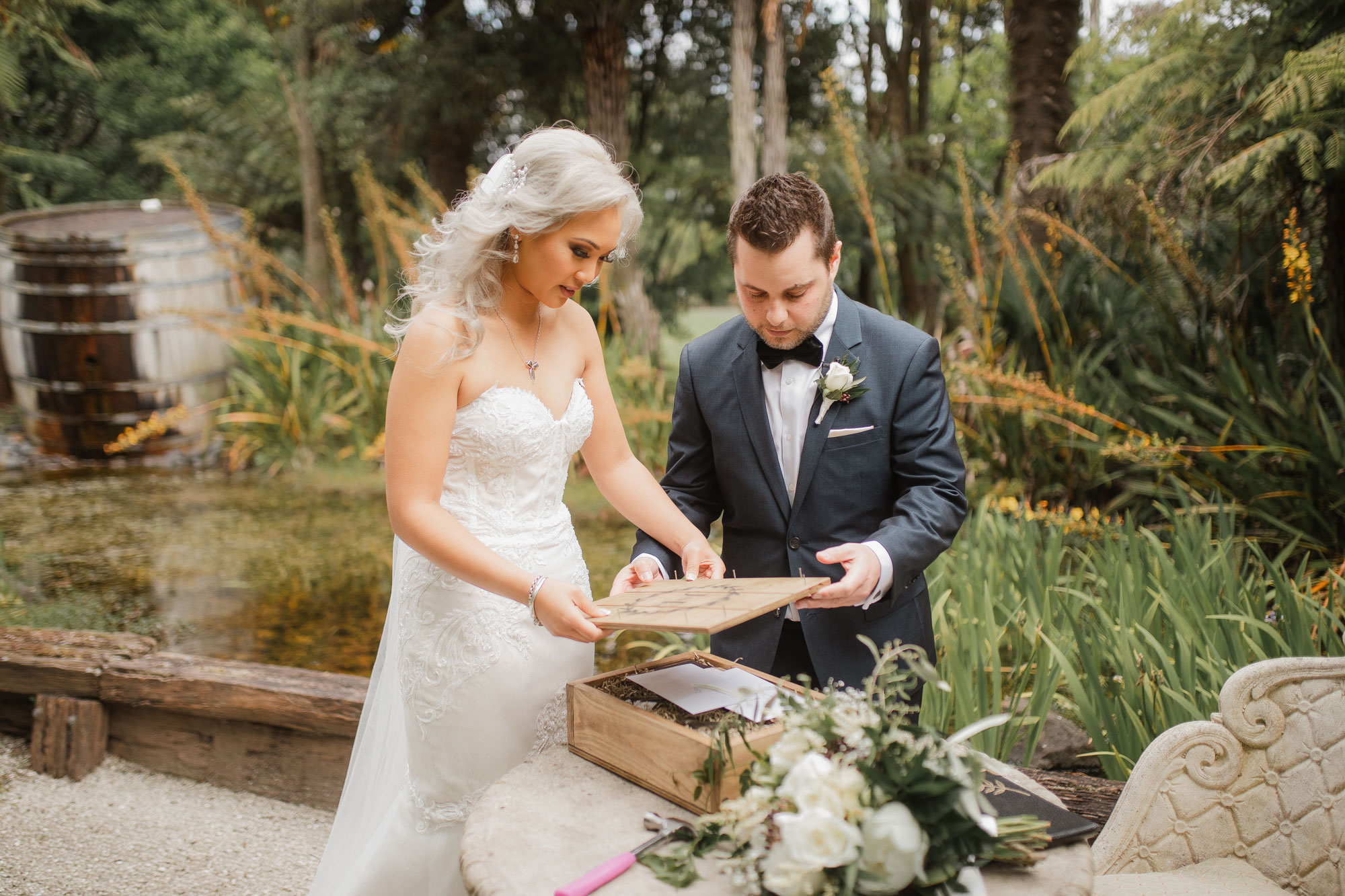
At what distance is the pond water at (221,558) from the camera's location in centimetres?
449

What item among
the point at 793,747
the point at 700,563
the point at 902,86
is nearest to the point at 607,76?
the point at 902,86

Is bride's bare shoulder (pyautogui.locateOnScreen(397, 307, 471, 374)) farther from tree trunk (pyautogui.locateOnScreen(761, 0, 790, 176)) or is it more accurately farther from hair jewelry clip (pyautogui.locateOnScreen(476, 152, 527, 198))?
tree trunk (pyautogui.locateOnScreen(761, 0, 790, 176))

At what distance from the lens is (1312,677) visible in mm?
1952

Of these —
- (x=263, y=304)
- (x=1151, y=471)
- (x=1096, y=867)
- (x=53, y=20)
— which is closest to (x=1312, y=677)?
(x=1096, y=867)

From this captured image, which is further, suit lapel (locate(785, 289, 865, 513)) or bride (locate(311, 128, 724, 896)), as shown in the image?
suit lapel (locate(785, 289, 865, 513))

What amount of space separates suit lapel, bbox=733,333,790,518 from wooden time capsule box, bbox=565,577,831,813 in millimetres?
400

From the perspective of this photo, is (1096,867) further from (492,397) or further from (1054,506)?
(1054,506)

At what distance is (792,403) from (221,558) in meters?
4.34

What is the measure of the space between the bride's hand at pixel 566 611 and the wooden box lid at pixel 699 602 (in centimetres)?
3

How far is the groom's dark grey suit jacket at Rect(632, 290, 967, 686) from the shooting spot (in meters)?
2.15

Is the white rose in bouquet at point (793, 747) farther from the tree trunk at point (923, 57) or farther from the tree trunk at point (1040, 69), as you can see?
the tree trunk at point (923, 57)

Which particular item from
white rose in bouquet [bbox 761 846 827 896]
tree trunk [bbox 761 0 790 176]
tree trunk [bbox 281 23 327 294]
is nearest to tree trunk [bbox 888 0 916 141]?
tree trunk [bbox 761 0 790 176]

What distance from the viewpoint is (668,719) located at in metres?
1.67

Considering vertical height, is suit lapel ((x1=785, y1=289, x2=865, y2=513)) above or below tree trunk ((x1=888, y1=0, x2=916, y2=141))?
below
